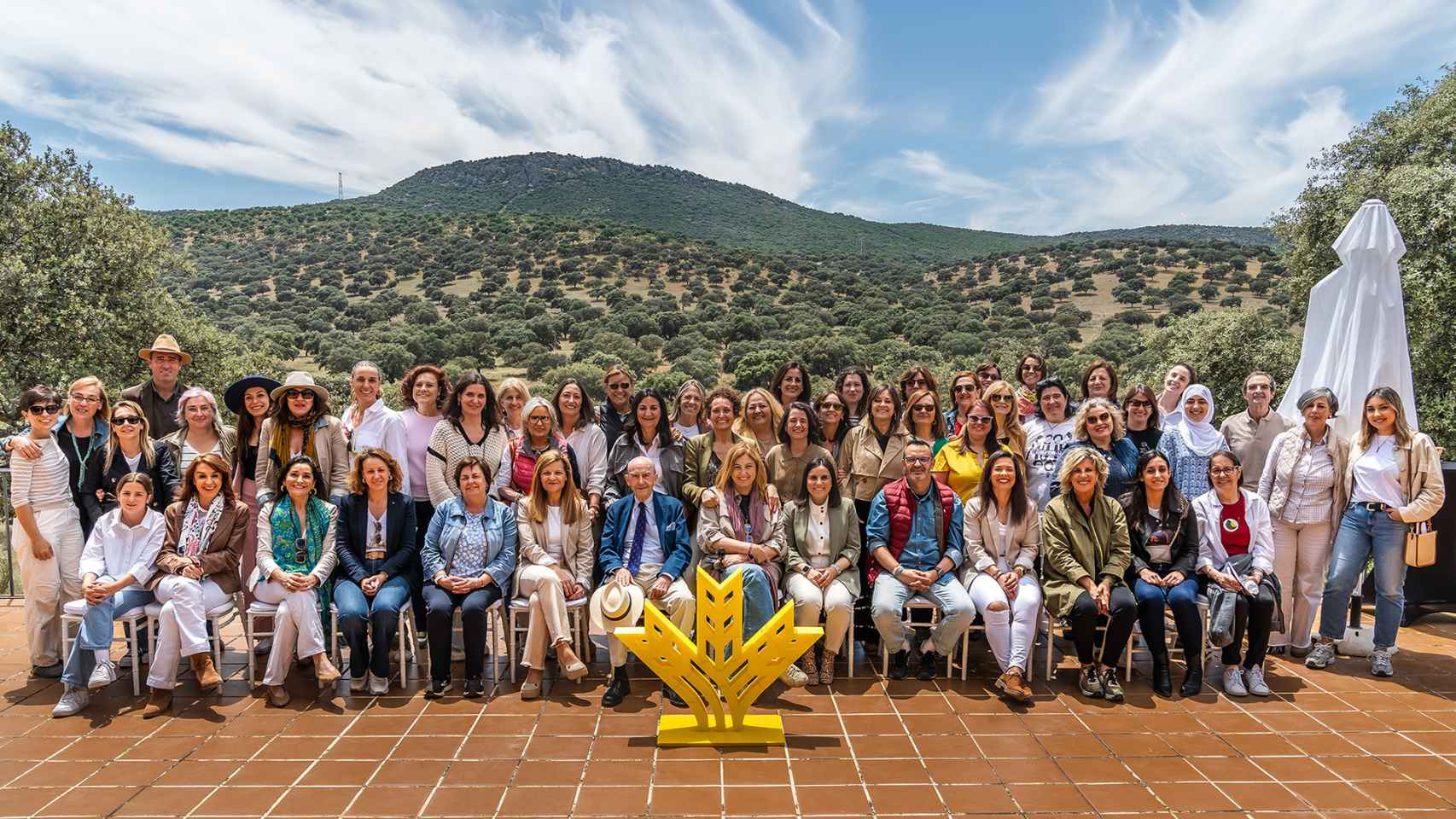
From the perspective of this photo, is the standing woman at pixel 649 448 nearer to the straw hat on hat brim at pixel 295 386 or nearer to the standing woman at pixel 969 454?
the standing woman at pixel 969 454

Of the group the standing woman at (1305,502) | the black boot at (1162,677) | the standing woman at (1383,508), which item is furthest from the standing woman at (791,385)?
the standing woman at (1383,508)

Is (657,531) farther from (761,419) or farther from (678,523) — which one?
(761,419)

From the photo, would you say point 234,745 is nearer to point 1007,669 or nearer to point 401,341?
point 1007,669

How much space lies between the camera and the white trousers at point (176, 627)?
436 centimetres

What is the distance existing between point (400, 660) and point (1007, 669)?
3550mm

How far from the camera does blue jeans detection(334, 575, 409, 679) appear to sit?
454cm

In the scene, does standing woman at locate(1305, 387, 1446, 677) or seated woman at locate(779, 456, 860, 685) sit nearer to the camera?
seated woman at locate(779, 456, 860, 685)

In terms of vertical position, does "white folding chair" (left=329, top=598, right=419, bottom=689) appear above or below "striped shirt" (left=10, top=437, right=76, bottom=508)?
below

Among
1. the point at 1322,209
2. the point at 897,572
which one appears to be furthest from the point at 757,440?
the point at 1322,209

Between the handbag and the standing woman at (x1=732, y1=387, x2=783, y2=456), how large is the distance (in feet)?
13.4

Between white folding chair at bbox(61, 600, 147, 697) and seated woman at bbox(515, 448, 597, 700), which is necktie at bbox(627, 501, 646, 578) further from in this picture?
white folding chair at bbox(61, 600, 147, 697)

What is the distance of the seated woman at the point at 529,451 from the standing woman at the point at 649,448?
272 mm

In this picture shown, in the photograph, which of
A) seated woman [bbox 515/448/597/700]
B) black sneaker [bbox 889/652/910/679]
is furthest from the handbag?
seated woman [bbox 515/448/597/700]

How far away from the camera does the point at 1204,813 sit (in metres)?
3.35
